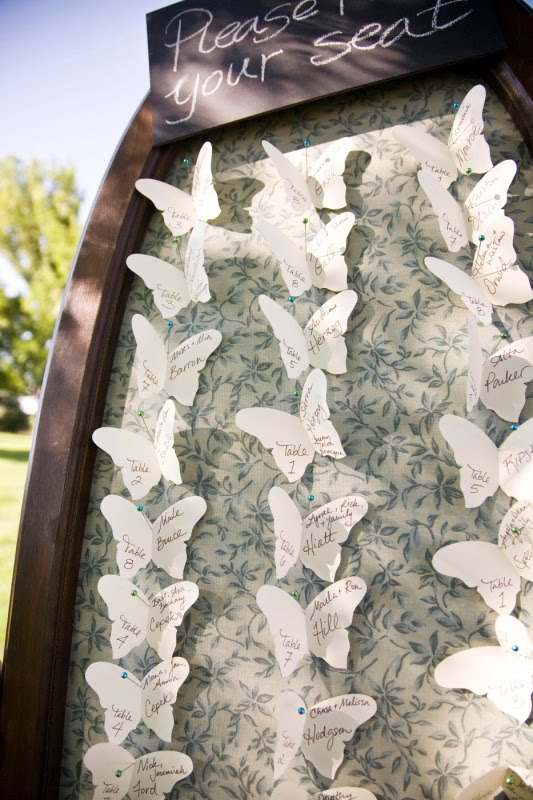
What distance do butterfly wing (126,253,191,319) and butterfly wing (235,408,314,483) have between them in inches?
10.9

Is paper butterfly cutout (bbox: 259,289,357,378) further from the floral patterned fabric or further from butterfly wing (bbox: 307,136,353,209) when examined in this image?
butterfly wing (bbox: 307,136,353,209)

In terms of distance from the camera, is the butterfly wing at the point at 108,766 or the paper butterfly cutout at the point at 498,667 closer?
the paper butterfly cutout at the point at 498,667

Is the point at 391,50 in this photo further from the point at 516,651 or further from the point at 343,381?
the point at 516,651

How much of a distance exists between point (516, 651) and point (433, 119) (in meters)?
0.89

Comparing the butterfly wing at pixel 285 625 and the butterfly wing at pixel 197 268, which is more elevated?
the butterfly wing at pixel 197 268

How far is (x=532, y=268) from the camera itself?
3.03 ft

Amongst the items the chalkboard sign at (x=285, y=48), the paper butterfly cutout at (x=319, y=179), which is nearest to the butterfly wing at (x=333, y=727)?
the paper butterfly cutout at (x=319, y=179)

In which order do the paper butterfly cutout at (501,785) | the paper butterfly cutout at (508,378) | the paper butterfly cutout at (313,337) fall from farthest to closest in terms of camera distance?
1. the paper butterfly cutout at (313,337)
2. the paper butterfly cutout at (508,378)
3. the paper butterfly cutout at (501,785)

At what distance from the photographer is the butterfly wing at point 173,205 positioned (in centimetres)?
112

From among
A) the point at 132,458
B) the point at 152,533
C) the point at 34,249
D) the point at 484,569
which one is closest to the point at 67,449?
the point at 132,458

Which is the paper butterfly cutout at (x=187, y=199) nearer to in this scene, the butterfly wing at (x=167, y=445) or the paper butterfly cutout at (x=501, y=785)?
the butterfly wing at (x=167, y=445)

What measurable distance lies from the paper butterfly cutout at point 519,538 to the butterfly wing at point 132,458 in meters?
0.60

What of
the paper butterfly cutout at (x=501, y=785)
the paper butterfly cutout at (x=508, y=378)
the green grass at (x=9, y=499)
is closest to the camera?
the paper butterfly cutout at (x=501, y=785)

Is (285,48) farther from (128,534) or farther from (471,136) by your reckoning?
(128,534)
